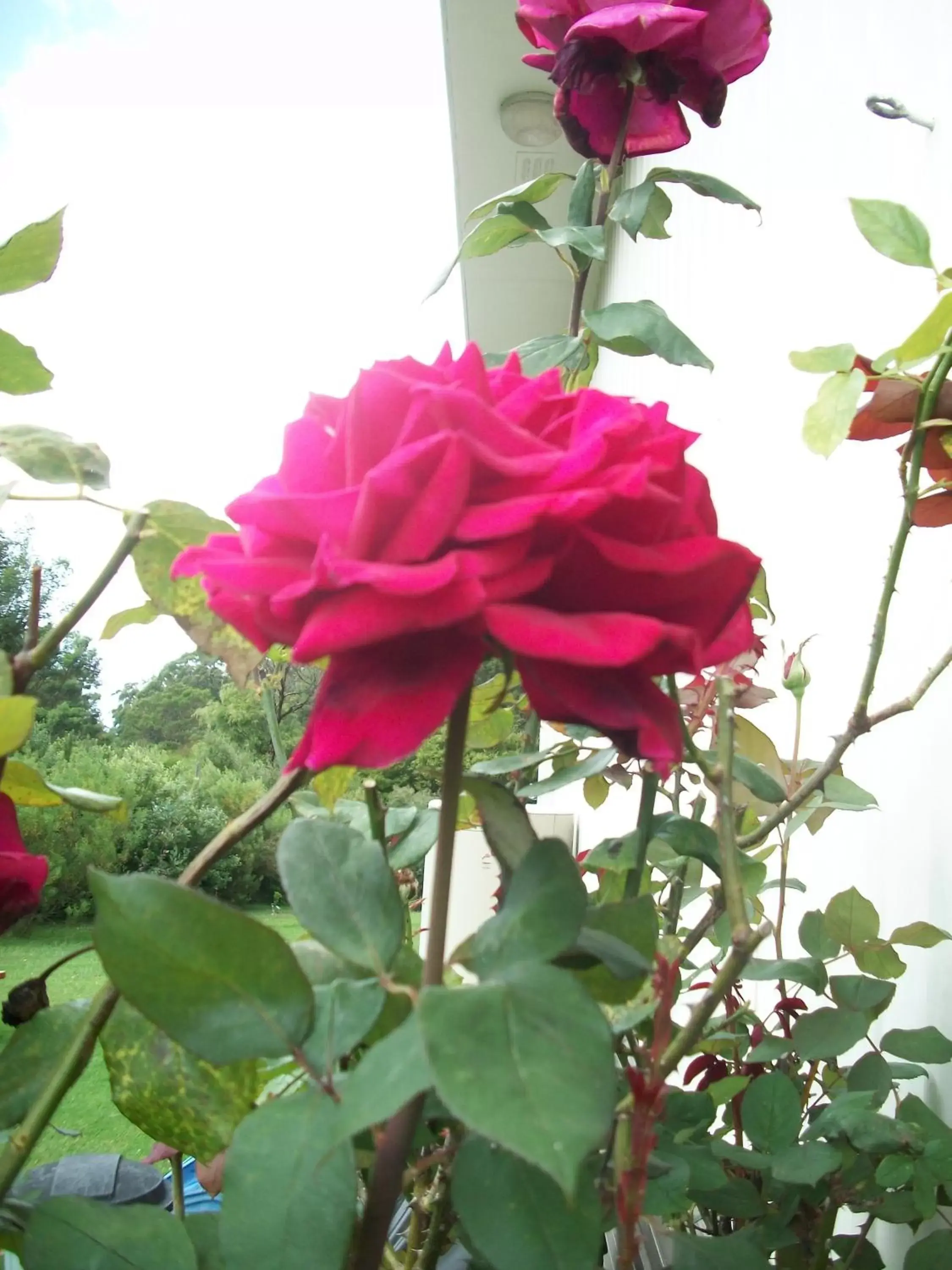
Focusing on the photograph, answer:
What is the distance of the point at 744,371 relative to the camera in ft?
2.86

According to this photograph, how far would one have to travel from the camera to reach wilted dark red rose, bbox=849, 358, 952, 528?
303mm

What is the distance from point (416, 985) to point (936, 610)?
1.12 ft

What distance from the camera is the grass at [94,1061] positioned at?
65 centimetres

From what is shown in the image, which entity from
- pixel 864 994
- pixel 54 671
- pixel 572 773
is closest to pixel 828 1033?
pixel 864 994

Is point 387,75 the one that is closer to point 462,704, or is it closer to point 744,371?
point 744,371

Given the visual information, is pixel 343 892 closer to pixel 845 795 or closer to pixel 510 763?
pixel 510 763

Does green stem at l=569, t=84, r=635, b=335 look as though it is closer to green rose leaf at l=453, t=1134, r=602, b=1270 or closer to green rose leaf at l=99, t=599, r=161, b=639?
green rose leaf at l=99, t=599, r=161, b=639

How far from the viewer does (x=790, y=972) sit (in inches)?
12.8

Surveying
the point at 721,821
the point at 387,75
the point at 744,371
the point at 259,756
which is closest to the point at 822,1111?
the point at 721,821

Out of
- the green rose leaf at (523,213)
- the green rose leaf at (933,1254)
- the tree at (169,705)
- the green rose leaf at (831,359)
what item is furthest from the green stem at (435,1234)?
the tree at (169,705)

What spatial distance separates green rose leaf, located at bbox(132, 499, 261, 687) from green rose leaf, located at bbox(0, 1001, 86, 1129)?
11 centimetres

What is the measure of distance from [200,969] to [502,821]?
7 cm

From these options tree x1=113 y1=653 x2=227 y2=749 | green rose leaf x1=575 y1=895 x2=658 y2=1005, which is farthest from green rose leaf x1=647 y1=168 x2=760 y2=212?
tree x1=113 y1=653 x2=227 y2=749

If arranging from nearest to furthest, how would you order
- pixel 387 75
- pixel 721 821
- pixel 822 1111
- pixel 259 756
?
pixel 721 821, pixel 822 1111, pixel 259 756, pixel 387 75
